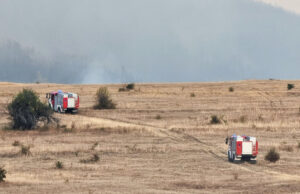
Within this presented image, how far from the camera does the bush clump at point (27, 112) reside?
6550cm

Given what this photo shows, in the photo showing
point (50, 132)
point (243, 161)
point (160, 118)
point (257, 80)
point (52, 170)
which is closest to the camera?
point (52, 170)

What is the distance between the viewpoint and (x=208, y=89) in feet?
326

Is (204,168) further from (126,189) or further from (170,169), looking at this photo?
(126,189)

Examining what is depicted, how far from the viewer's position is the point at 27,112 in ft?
217

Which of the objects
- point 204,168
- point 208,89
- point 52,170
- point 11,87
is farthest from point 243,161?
point 11,87

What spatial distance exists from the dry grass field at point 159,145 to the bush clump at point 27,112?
5.63ft

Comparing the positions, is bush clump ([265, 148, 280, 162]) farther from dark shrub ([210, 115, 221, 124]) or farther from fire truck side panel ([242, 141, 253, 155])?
dark shrub ([210, 115, 221, 124])

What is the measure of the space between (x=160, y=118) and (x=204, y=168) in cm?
2819

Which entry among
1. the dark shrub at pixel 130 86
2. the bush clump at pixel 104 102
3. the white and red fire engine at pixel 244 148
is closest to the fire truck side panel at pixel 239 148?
the white and red fire engine at pixel 244 148

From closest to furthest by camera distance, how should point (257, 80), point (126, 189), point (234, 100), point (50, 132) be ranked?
point (126, 189)
point (50, 132)
point (234, 100)
point (257, 80)

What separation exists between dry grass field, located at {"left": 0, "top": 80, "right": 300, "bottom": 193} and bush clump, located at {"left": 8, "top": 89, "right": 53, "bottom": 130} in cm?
172

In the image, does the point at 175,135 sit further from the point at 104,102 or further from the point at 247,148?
the point at 104,102

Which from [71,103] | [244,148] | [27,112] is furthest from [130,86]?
[244,148]

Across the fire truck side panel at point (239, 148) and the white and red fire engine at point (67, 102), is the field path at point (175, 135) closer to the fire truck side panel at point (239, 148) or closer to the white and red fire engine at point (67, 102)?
the fire truck side panel at point (239, 148)
